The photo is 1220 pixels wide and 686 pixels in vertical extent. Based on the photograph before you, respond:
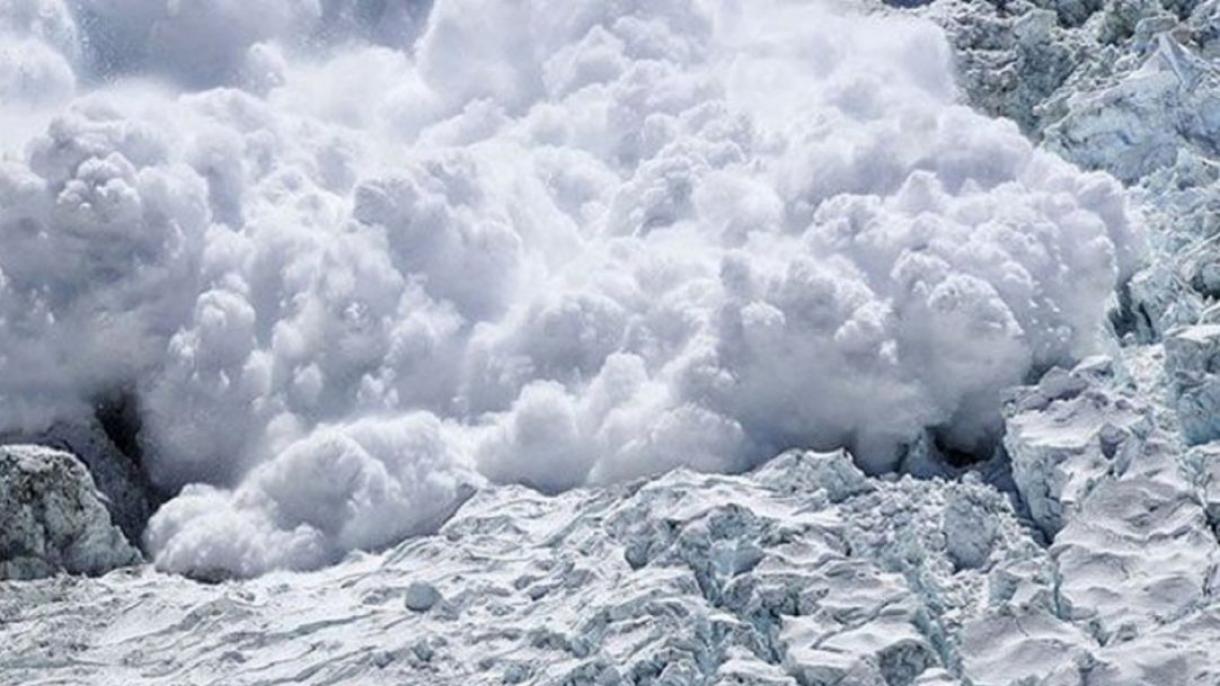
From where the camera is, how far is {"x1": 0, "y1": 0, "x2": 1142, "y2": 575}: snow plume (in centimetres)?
4988

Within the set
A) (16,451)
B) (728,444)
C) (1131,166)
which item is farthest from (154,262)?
(1131,166)

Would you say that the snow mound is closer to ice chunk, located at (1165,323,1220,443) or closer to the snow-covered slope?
the snow-covered slope

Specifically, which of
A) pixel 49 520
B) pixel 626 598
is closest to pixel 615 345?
pixel 626 598

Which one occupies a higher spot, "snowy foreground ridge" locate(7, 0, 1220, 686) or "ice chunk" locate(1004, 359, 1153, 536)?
"snowy foreground ridge" locate(7, 0, 1220, 686)

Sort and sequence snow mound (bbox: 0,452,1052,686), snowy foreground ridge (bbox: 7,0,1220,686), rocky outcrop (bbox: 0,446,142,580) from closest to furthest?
snow mound (bbox: 0,452,1052,686)
snowy foreground ridge (bbox: 7,0,1220,686)
rocky outcrop (bbox: 0,446,142,580)

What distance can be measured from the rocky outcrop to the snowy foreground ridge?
7 cm

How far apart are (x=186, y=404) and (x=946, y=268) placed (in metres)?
17.9

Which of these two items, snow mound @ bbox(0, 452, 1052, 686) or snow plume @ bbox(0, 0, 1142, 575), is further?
snow plume @ bbox(0, 0, 1142, 575)

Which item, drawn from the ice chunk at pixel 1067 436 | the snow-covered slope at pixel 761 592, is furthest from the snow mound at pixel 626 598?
the ice chunk at pixel 1067 436

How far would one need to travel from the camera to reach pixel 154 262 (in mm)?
56469

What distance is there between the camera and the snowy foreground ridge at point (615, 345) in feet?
138

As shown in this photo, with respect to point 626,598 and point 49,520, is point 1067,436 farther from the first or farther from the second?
point 49,520

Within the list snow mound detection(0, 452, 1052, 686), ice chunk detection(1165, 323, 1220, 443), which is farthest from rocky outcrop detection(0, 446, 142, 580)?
ice chunk detection(1165, 323, 1220, 443)

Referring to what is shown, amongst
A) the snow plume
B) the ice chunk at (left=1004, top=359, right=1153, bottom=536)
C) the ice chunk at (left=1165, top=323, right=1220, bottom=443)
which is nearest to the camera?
the ice chunk at (left=1004, top=359, right=1153, bottom=536)
